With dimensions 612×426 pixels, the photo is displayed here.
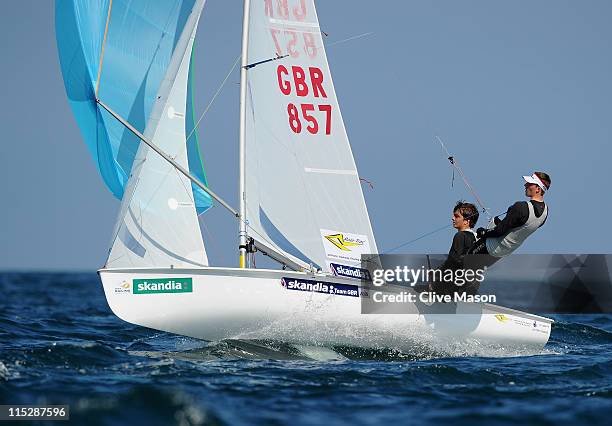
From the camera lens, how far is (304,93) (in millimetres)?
10812

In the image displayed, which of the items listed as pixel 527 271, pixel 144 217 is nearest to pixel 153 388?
pixel 144 217

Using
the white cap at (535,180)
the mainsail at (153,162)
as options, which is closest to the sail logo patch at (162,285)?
the mainsail at (153,162)

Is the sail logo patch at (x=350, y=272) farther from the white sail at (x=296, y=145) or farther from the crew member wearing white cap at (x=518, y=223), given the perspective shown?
the crew member wearing white cap at (x=518, y=223)

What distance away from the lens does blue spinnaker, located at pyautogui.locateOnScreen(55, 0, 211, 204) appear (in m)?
12.0

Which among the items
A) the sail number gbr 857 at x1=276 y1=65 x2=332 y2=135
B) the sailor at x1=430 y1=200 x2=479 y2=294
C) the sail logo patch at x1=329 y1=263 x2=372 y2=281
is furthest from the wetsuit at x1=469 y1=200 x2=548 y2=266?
the sail number gbr 857 at x1=276 y1=65 x2=332 y2=135

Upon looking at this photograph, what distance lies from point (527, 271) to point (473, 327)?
1.51m

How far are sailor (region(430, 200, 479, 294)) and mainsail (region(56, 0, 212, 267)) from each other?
2.93 m

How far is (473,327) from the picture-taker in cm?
1066

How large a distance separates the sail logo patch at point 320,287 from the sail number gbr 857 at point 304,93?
6.22 ft

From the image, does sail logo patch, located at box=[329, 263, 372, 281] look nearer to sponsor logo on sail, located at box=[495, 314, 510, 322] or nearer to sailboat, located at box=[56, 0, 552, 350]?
sailboat, located at box=[56, 0, 552, 350]

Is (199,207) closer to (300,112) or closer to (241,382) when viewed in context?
(300,112)

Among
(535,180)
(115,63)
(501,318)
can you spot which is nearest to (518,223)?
(535,180)

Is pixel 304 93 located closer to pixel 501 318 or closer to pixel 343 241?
pixel 343 241

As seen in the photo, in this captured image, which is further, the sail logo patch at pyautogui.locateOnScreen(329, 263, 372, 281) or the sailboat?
the sail logo patch at pyautogui.locateOnScreen(329, 263, 372, 281)
